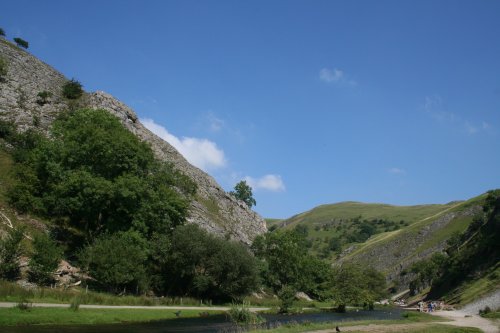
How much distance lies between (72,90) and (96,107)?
10.5 m

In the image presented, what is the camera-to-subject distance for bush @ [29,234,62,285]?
49.0 m

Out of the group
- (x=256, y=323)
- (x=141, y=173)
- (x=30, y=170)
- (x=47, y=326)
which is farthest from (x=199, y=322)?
(x=30, y=170)

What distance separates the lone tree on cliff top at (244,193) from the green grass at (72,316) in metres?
114

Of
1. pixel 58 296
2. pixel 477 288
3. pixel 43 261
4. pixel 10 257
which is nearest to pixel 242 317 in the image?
pixel 58 296

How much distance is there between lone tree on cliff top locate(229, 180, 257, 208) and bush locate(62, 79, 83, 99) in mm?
69187

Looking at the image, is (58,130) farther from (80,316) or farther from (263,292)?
(263,292)

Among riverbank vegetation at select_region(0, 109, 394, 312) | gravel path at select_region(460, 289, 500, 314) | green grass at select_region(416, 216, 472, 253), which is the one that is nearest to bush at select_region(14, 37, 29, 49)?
riverbank vegetation at select_region(0, 109, 394, 312)

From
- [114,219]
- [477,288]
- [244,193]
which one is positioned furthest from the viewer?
[244,193]

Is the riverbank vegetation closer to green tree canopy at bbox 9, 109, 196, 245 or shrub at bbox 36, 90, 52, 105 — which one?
green tree canopy at bbox 9, 109, 196, 245

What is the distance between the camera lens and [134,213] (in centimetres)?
6800

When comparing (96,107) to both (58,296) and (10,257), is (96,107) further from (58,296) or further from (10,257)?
(58,296)

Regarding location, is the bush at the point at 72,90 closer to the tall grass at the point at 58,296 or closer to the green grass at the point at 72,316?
the tall grass at the point at 58,296

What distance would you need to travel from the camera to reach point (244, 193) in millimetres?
160750

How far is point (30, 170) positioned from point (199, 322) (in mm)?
40356
